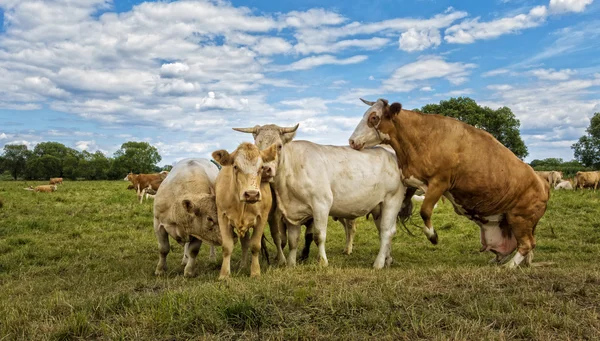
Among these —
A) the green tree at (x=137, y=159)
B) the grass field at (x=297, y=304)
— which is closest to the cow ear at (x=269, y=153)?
the grass field at (x=297, y=304)

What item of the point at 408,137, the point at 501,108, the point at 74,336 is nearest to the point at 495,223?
the point at 408,137

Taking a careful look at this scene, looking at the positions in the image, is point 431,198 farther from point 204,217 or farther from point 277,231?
point 204,217

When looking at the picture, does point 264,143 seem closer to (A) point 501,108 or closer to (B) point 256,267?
(B) point 256,267

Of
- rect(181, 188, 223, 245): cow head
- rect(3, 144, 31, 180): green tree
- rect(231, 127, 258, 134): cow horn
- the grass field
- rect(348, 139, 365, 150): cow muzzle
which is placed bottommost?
the grass field

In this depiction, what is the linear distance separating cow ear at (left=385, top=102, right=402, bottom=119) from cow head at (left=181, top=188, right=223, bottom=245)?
3.36 m

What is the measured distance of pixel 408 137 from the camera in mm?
8156

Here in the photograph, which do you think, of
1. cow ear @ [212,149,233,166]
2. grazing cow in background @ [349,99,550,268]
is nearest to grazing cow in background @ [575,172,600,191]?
grazing cow in background @ [349,99,550,268]

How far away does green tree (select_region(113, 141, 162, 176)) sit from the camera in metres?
87.6

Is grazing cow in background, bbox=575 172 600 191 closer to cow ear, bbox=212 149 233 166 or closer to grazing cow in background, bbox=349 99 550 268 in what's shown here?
grazing cow in background, bbox=349 99 550 268

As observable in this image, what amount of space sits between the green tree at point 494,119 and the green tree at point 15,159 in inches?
3137

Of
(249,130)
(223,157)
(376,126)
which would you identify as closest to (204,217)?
(223,157)

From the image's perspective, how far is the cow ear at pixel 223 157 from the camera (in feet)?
21.9

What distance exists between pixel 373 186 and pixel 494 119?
49.4 meters

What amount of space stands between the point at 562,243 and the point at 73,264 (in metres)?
10.6
